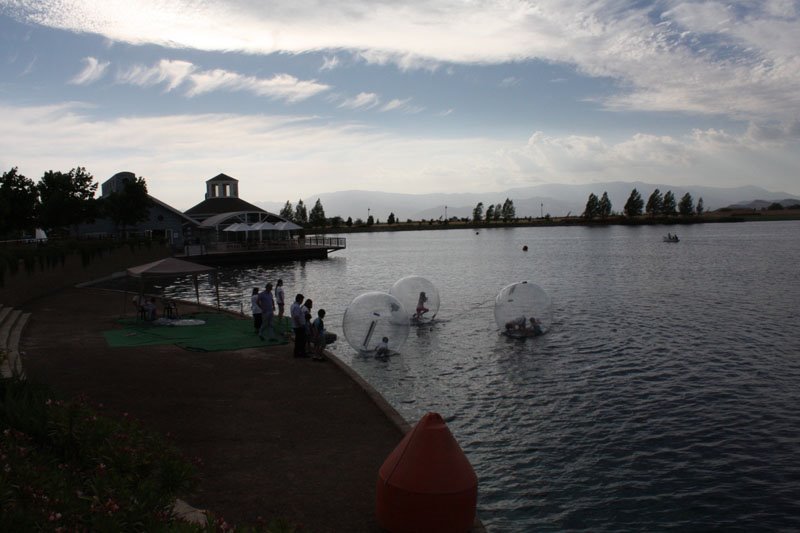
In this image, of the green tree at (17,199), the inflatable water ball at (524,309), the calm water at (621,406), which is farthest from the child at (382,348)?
the green tree at (17,199)

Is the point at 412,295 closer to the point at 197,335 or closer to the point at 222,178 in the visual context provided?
the point at 197,335

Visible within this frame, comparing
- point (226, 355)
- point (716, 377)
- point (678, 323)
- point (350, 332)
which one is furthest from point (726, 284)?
point (226, 355)

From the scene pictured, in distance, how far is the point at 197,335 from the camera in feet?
68.0

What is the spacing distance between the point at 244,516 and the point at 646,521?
6375 millimetres

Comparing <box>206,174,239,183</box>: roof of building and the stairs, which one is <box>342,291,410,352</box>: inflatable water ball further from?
<box>206,174,239,183</box>: roof of building

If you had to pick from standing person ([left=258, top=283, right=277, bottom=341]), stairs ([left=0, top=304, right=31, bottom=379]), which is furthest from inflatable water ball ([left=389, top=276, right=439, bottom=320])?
stairs ([left=0, top=304, right=31, bottom=379])

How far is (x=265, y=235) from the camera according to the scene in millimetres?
83438

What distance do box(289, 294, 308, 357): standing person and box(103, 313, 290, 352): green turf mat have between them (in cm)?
211

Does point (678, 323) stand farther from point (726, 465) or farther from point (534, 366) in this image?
point (726, 465)

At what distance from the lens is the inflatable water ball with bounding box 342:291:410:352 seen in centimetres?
1895

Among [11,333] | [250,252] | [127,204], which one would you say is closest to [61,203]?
[127,204]

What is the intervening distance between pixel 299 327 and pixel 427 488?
10.2 m

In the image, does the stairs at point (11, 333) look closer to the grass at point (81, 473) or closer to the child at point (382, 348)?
the grass at point (81, 473)

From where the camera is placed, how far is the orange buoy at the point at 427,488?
7.61 meters
